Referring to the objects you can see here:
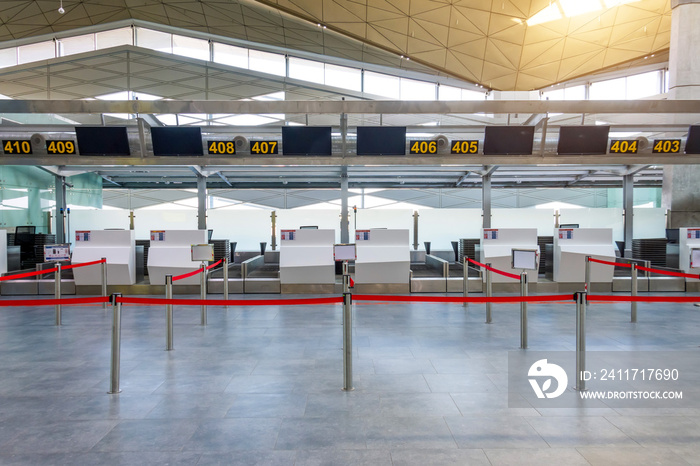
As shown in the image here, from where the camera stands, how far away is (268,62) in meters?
20.1

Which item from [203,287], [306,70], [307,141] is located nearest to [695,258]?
[307,141]

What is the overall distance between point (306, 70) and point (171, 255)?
42.9ft

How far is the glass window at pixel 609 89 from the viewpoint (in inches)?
912

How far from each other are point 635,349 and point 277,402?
5.25 metres

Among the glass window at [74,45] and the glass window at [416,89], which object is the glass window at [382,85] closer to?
the glass window at [416,89]

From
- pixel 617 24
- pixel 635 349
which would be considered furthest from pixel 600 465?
pixel 617 24

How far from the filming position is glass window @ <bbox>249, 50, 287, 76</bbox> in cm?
1994

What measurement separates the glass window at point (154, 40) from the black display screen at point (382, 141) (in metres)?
15.4

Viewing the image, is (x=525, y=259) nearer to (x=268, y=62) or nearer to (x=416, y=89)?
(x=416, y=89)

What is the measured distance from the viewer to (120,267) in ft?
35.8

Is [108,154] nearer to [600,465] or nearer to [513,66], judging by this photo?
[600,465]

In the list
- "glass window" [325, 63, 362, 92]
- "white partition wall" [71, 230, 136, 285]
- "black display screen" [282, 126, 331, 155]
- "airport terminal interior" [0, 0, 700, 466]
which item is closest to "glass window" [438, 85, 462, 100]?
"airport terminal interior" [0, 0, 700, 466]

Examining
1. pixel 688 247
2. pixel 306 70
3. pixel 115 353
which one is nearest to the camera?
pixel 115 353

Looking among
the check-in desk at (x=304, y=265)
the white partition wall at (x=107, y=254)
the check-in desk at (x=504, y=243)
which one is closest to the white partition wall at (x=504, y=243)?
the check-in desk at (x=504, y=243)
